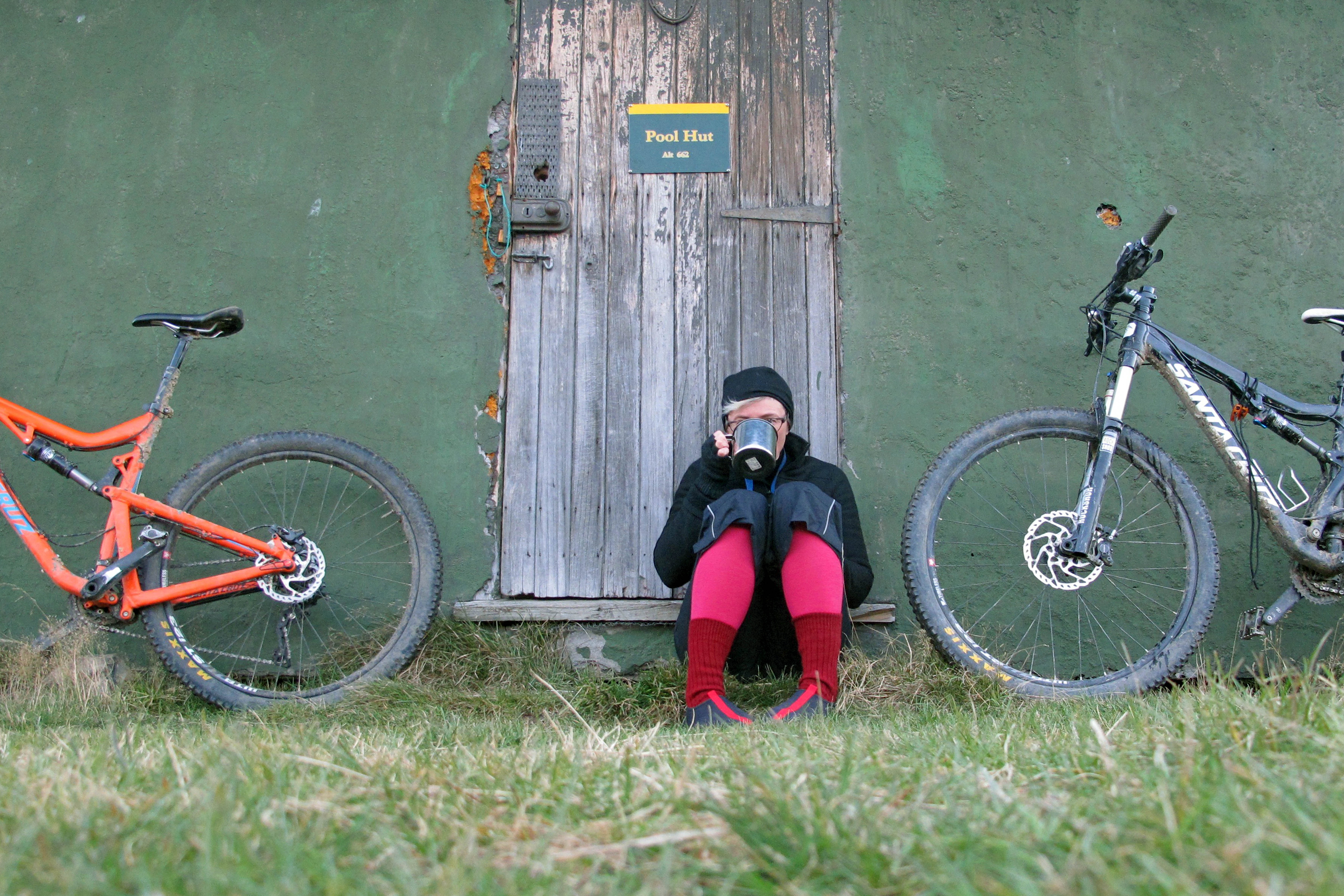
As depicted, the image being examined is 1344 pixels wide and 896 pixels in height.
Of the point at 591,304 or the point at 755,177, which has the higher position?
the point at 755,177

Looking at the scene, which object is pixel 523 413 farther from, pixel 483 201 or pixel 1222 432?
pixel 1222 432

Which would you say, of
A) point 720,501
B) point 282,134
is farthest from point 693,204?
point 282,134

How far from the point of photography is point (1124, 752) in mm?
1228

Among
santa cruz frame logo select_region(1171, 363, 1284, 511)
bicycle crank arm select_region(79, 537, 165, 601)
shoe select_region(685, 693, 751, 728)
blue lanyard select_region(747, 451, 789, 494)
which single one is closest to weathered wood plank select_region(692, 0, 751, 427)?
blue lanyard select_region(747, 451, 789, 494)

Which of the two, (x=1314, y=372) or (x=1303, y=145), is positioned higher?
(x=1303, y=145)

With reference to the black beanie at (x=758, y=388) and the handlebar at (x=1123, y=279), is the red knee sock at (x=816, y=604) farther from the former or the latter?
the handlebar at (x=1123, y=279)

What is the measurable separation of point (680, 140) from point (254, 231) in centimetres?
146

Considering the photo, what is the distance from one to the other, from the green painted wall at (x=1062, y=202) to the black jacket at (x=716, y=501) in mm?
316

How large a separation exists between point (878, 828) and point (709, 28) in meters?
3.04

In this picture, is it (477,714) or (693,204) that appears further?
(693,204)

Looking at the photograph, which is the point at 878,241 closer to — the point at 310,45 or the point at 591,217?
the point at 591,217

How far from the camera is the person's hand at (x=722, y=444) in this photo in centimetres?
271

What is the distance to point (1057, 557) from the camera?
2465mm

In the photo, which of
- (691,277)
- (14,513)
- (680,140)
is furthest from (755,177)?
(14,513)
